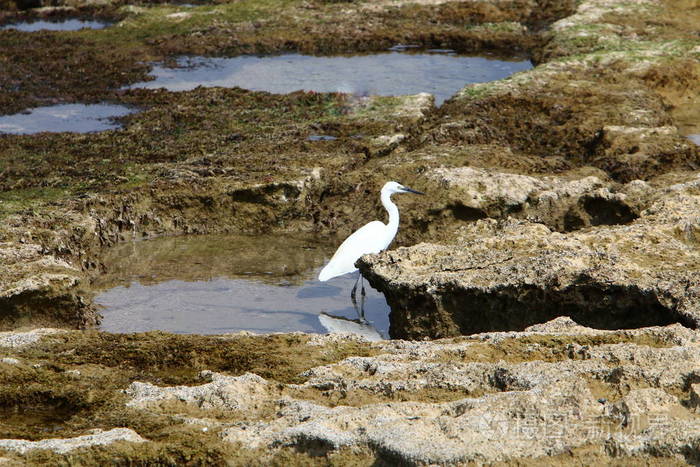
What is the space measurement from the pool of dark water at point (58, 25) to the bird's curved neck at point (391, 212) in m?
23.5

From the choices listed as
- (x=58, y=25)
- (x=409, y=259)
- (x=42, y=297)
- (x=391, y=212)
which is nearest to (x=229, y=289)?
(x=391, y=212)

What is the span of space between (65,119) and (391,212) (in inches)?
408

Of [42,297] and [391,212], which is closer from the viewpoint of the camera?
[42,297]

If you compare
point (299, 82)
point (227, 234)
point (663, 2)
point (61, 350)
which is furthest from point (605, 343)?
point (663, 2)

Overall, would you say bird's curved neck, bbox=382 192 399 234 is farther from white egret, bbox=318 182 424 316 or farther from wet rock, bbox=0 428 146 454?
wet rock, bbox=0 428 146 454

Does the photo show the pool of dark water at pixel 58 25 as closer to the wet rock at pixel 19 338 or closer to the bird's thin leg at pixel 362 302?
the bird's thin leg at pixel 362 302

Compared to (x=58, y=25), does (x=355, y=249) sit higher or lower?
lower

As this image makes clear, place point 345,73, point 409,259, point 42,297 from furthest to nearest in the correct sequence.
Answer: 1. point 345,73
2. point 42,297
3. point 409,259

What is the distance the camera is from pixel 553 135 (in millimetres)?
15203

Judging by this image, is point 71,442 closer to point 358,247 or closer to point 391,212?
point 358,247

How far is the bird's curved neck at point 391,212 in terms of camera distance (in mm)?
11695

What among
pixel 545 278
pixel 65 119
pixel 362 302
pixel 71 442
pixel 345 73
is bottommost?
pixel 362 302

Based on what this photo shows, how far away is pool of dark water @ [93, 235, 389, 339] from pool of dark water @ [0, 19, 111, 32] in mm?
21902

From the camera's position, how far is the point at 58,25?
1315 inches
